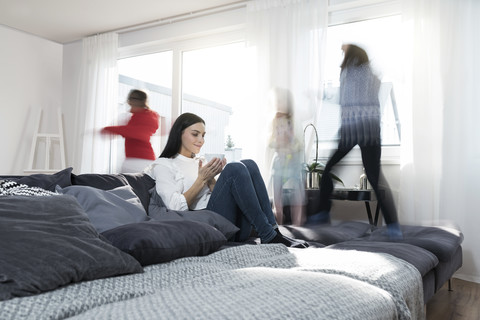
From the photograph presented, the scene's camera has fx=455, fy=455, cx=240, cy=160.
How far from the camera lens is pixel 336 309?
95cm

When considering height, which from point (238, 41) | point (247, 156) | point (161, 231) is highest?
point (238, 41)

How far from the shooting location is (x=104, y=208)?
5.98 feet

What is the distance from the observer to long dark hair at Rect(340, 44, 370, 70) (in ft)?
12.0

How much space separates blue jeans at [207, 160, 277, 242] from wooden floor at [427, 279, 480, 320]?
938 mm

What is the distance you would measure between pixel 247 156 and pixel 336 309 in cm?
338

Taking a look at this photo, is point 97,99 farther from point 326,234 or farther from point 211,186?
point 326,234

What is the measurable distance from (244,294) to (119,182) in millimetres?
1610

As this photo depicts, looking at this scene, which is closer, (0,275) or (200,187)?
(0,275)

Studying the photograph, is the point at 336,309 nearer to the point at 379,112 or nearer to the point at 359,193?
the point at 359,193

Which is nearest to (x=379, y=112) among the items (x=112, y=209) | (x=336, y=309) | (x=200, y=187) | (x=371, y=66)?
(x=371, y=66)

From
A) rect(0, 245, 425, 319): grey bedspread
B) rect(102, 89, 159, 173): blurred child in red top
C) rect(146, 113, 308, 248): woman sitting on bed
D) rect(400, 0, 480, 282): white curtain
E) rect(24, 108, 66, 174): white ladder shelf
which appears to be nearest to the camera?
rect(0, 245, 425, 319): grey bedspread

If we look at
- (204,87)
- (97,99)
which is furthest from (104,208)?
(97,99)

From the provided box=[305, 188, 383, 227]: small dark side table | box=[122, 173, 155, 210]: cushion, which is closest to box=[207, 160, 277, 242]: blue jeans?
box=[122, 173, 155, 210]: cushion

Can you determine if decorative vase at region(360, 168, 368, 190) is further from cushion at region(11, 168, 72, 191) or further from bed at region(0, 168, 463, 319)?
cushion at region(11, 168, 72, 191)
